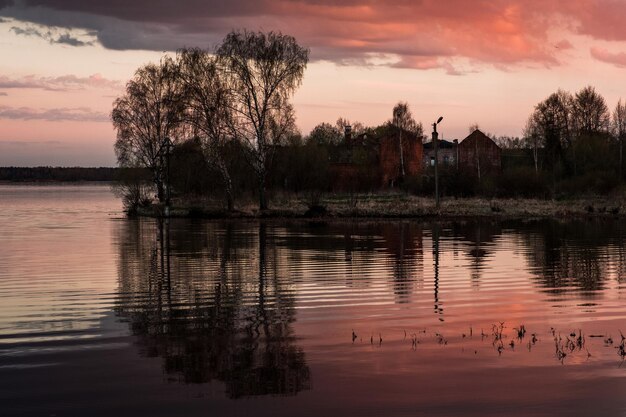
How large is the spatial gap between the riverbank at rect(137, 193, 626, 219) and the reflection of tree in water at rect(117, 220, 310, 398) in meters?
23.0

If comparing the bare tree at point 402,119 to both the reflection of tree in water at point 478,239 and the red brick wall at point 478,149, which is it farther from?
the reflection of tree in water at point 478,239

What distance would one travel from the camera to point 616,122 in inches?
4001

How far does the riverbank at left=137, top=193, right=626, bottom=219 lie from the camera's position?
2004 inches

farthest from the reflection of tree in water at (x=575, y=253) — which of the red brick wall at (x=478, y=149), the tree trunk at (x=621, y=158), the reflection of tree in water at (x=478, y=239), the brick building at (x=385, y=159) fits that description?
the red brick wall at (x=478, y=149)

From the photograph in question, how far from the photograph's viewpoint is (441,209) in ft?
174

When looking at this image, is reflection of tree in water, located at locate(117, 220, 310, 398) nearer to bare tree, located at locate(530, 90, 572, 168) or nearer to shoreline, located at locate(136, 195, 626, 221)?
shoreline, located at locate(136, 195, 626, 221)

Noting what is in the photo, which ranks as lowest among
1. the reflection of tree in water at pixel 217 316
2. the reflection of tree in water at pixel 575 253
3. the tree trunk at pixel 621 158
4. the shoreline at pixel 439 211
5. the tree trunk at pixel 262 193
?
the reflection of tree in water at pixel 575 253

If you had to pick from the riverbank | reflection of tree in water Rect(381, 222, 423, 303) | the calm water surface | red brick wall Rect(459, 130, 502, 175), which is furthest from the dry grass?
red brick wall Rect(459, 130, 502, 175)

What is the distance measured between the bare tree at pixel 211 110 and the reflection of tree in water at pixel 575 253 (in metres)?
23.8

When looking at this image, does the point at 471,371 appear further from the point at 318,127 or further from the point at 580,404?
the point at 318,127

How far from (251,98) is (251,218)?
962 centimetres

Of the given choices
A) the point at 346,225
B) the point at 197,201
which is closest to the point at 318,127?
the point at 197,201

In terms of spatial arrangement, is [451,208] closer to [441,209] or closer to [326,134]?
[441,209]

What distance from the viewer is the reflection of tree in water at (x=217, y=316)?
989 cm
